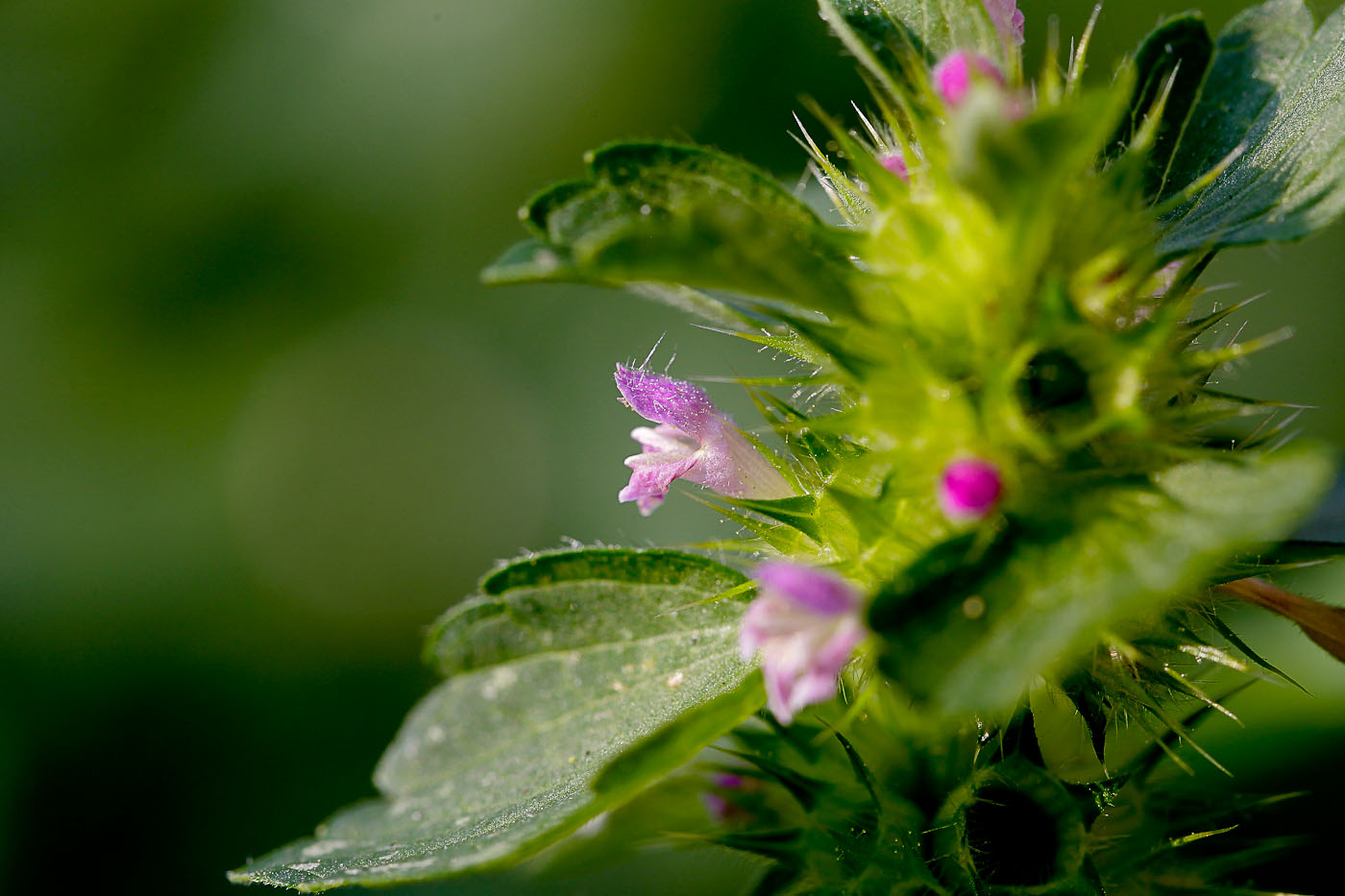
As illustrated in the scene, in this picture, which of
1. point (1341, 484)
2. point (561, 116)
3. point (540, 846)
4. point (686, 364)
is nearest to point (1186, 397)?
point (1341, 484)

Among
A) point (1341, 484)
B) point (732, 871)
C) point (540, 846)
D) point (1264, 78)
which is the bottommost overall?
point (732, 871)

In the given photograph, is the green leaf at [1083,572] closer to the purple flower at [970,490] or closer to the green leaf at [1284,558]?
the purple flower at [970,490]

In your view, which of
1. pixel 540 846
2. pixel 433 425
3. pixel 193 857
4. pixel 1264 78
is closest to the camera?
pixel 540 846

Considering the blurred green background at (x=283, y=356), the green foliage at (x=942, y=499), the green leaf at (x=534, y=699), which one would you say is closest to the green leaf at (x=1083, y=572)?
the green foliage at (x=942, y=499)

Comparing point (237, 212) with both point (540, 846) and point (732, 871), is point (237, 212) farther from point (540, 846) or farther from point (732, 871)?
point (540, 846)

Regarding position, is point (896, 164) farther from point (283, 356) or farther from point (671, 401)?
point (283, 356)

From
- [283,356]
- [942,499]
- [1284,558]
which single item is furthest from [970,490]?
[283,356]
